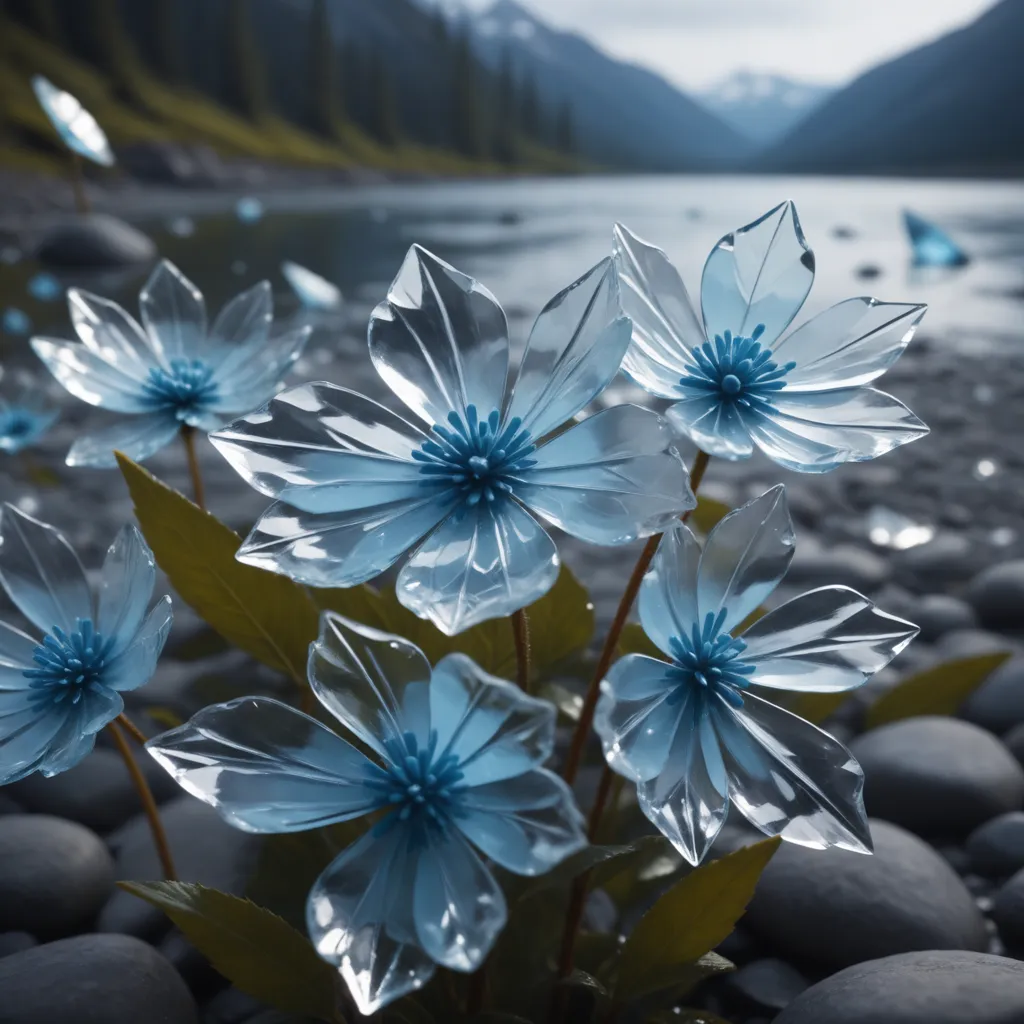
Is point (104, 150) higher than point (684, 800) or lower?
higher

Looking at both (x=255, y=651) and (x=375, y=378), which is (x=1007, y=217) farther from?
(x=255, y=651)

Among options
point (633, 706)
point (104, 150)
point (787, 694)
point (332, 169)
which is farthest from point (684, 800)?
point (332, 169)

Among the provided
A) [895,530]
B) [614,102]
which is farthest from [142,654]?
[614,102]

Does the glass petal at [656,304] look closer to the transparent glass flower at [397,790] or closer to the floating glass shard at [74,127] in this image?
the transparent glass flower at [397,790]

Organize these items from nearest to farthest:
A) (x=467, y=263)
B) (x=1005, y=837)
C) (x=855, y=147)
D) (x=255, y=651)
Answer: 1. (x=255, y=651)
2. (x=1005, y=837)
3. (x=467, y=263)
4. (x=855, y=147)

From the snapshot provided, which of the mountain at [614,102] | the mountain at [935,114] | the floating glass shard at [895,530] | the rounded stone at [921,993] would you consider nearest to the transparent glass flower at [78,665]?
the rounded stone at [921,993]

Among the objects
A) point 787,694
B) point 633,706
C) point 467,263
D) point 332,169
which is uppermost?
point 332,169

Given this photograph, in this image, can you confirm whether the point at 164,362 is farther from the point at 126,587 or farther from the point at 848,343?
the point at 848,343
